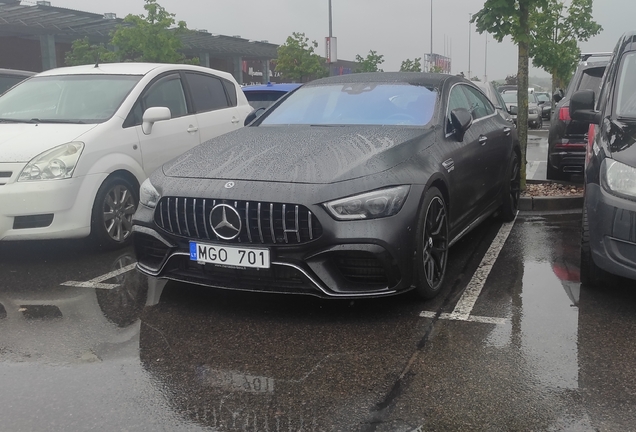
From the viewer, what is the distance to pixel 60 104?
6.39 meters

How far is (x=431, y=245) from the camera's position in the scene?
4.34 metres

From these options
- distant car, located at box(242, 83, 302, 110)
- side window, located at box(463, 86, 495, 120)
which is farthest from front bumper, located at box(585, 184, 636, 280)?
distant car, located at box(242, 83, 302, 110)

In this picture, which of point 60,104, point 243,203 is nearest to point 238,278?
point 243,203

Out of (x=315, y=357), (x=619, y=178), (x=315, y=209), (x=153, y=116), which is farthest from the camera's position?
(x=153, y=116)

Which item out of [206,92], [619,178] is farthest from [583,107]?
[206,92]

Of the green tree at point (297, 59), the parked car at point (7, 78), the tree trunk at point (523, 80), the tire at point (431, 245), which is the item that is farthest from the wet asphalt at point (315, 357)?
the green tree at point (297, 59)

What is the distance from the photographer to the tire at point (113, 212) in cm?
571

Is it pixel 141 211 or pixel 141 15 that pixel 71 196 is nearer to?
pixel 141 211

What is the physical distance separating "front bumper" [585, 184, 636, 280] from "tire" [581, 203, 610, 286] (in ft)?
0.35

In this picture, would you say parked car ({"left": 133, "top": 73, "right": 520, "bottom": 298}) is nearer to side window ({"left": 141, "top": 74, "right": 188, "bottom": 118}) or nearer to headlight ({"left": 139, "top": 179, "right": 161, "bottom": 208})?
headlight ({"left": 139, "top": 179, "right": 161, "bottom": 208})

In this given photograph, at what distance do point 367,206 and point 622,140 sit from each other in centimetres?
175

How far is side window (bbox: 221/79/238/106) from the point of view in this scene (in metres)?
8.12

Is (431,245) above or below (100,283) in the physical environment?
above

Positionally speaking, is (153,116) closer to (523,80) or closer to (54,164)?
(54,164)
